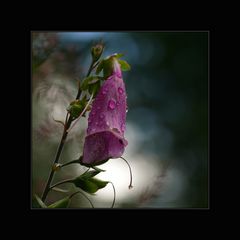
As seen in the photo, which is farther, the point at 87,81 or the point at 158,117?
the point at 158,117

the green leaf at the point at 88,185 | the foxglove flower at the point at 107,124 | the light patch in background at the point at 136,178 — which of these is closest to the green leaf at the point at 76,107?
the foxglove flower at the point at 107,124

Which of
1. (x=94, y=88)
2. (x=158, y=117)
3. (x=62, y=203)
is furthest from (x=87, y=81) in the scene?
(x=158, y=117)

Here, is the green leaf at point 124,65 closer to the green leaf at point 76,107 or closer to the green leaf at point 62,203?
the green leaf at point 76,107

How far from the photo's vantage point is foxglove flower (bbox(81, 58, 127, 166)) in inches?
36.0

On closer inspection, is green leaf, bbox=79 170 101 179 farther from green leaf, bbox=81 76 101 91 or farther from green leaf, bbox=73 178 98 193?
green leaf, bbox=81 76 101 91

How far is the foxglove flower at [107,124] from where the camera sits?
915 mm

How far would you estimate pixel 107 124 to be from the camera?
0.92m

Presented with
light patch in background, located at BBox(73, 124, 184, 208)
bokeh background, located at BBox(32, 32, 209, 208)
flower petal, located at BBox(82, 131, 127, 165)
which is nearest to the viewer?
flower petal, located at BBox(82, 131, 127, 165)

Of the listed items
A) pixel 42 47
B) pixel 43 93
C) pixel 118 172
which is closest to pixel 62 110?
pixel 43 93

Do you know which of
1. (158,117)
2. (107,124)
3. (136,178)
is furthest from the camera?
(158,117)

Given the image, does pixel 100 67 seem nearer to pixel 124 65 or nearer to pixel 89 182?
pixel 124 65

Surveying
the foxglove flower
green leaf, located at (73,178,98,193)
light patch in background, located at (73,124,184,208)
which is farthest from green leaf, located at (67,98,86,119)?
light patch in background, located at (73,124,184,208)

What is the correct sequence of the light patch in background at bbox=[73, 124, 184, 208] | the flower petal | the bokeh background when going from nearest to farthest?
the flower petal → the light patch in background at bbox=[73, 124, 184, 208] → the bokeh background

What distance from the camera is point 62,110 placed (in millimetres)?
1550
